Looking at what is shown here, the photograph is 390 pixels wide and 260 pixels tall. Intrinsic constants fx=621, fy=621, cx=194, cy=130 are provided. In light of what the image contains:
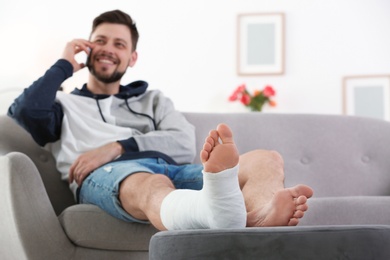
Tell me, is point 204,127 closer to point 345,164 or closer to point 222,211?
point 345,164

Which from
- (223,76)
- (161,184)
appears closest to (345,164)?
(161,184)

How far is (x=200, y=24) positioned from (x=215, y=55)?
29 cm

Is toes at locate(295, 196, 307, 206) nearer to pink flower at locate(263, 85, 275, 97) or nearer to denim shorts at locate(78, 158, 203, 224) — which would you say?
denim shorts at locate(78, 158, 203, 224)

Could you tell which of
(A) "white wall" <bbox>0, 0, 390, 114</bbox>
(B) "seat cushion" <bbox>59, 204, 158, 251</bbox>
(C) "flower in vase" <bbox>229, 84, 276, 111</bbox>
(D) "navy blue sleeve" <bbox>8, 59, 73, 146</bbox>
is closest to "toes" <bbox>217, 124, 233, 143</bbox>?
(B) "seat cushion" <bbox>59, 204, 158, 251</bbox>

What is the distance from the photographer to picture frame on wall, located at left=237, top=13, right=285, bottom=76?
5.13 metres

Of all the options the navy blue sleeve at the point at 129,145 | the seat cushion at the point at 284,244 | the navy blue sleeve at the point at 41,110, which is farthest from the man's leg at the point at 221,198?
the navy blue sleeve at the point at 41,110

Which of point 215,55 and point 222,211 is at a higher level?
point 215,55

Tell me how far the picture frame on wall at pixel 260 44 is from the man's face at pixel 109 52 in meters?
2.75

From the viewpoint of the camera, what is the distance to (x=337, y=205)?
1.98 metres

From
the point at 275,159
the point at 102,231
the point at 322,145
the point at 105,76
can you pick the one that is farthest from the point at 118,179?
the point at 322,145

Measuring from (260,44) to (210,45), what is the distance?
42 cm

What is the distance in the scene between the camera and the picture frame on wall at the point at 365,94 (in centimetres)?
498

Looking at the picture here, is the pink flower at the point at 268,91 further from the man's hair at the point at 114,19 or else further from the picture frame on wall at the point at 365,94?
the man's hair at the point at 114,19

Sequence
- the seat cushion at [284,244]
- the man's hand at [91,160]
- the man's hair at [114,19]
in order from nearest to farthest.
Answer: the seat cushion at [284,244] → the man's hand at [91,160] → the man's hair at [114,19]
